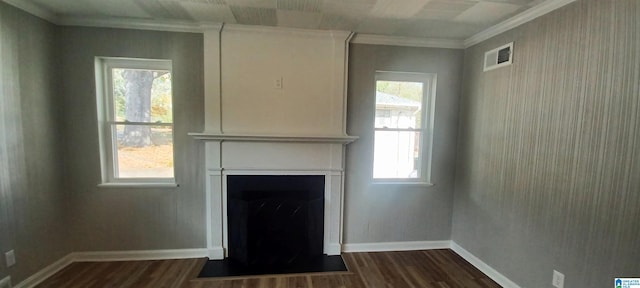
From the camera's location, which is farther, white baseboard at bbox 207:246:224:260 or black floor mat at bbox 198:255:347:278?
white baseboard at bbox 207:246:224:260

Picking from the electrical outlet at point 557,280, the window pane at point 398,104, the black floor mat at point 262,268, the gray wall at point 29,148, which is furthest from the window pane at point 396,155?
the gray wall at point 29,148

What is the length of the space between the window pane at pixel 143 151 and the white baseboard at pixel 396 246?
2.08 metres

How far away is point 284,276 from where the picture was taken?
7.44 feet

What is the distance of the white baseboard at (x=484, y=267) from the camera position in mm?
2190

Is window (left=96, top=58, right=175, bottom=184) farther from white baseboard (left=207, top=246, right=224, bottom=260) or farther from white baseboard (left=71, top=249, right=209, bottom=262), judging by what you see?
white baseboard (left=207, top=246, right=224, bottom=260)

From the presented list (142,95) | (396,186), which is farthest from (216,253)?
(396,186)

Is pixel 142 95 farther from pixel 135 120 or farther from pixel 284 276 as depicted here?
pixel 284 276

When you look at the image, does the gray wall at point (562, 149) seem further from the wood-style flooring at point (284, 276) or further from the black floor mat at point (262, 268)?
the black floor mat at point (262, 268)

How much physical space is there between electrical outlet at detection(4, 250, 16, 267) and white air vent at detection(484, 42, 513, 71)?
14.0ft

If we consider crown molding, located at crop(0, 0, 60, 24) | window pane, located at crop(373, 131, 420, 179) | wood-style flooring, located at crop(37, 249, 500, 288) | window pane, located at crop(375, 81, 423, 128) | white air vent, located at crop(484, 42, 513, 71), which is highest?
crown molding, located at crop(0, 0, 60, 24)

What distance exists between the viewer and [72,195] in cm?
238

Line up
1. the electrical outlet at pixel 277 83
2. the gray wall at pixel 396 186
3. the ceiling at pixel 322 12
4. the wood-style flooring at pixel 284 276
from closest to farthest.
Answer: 1. the ceiling at pixel 322 12
2. the wood-style flooring at pixel 284 276
3. the electrical outlet at pixel 277 83
4. the gray wall at pixel 396 186

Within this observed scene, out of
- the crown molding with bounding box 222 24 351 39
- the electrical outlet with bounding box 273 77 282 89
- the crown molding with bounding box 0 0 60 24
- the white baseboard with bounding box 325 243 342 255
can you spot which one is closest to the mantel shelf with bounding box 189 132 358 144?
the electrical outlet with bounding box 273 77 282 89

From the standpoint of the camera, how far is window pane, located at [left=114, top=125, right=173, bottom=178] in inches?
97.5
